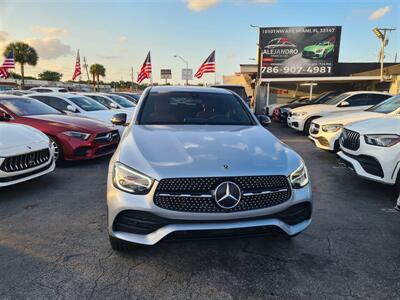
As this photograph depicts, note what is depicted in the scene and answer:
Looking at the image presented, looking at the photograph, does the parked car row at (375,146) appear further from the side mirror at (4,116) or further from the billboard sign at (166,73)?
the billboard sign at (166,73)

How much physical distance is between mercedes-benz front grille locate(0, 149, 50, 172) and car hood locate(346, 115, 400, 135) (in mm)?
4988

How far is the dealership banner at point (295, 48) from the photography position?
1024 inches

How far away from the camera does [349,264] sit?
9.46 ft

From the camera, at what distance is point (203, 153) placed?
8.86 feet

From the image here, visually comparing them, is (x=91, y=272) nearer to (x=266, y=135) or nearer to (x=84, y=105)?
(x=266, y=135)

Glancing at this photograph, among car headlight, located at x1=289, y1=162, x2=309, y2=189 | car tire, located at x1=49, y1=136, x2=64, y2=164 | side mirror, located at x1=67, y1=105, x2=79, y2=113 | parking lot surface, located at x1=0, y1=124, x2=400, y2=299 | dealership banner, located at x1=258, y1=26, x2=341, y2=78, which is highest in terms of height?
dealership banner, located at x1=258, y1=26, x2=341, y2=78

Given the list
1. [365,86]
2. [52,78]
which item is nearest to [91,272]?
[365,86]

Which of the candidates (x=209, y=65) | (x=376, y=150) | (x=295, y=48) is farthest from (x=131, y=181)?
(x=295, y=48)

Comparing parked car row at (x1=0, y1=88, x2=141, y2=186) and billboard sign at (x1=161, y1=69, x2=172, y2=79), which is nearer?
parked car row at (x1=0, y1=88, x2=141, y2=186)

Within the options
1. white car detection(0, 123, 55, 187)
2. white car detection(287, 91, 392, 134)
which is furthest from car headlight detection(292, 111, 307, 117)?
white car detection(0, 123, 55, 187)

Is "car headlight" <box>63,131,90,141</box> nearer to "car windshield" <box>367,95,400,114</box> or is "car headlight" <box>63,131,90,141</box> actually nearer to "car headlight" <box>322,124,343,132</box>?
"car headlight" <box>322,124,343,132</box>

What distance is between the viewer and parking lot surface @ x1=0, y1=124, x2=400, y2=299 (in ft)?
8.12

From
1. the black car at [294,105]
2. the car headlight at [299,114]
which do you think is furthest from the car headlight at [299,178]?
the black car at [294,105]

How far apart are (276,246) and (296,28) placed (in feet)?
85.9
